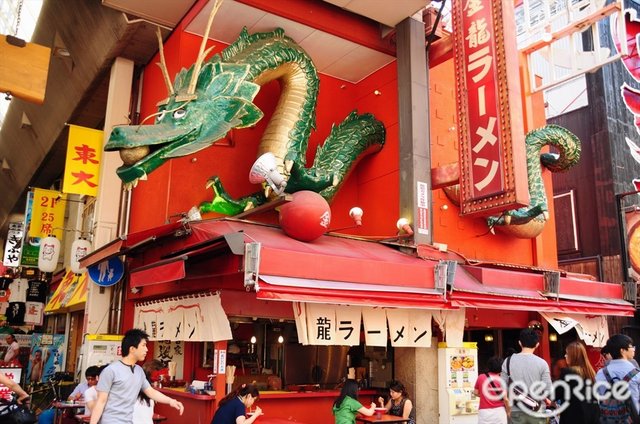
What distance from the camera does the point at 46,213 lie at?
17516 mm

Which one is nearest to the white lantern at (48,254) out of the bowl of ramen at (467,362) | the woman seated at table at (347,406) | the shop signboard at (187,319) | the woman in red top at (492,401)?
the shop signboard at (187,319)

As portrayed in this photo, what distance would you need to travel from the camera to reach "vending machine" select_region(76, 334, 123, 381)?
1031cm

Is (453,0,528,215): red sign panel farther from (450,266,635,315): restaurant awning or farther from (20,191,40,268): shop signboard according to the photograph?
(20,191,40,268): shop signboard

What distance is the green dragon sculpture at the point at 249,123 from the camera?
27.7ft

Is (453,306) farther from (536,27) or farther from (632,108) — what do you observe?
(632,108)

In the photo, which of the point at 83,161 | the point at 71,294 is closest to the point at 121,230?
the point at 83,161

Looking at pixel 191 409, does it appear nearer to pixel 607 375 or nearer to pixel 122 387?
pixel 122 387

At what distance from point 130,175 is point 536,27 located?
10.1 m

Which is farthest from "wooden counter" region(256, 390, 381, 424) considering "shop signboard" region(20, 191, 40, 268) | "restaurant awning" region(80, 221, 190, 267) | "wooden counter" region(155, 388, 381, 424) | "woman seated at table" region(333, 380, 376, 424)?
"shop signboard" region(20, 191, 40, 268)

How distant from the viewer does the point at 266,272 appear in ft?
24.6

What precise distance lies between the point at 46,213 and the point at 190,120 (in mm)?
11059

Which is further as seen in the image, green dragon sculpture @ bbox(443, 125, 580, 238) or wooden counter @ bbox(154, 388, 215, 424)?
green dragon sculpture @ bbox(443, 125, 580, 238)

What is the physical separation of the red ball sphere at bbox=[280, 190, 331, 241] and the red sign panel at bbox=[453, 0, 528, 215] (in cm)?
274

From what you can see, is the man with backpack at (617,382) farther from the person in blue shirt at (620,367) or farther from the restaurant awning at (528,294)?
the restaurant awning at (528,294)
